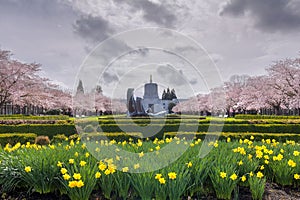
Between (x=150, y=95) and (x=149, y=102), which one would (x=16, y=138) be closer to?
(x=149, y=102)

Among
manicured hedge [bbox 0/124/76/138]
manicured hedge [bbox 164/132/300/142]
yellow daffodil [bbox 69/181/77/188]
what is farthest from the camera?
manicured hedge [bbox 0/124/76/138]

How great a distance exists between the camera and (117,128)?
1357 centimetres

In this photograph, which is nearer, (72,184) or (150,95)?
(72,184)

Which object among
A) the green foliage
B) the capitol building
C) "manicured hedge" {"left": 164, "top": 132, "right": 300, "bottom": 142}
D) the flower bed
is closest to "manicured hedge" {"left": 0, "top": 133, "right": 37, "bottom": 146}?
"manicured hedge" {"left": 164, "top": 132, "right": 300, "bottom": 142}

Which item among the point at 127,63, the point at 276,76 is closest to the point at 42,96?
the point at 127,63

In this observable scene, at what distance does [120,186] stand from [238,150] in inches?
85.0

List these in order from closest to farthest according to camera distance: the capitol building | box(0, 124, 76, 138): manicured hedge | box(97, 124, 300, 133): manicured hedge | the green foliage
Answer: the green foliage < box(97, 124, 300, 133): manicured hedge < box(0, 124, 76, 138): manicured hedge < the capitol building

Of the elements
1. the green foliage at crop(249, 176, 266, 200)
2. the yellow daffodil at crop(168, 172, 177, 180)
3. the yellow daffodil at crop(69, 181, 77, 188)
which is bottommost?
the green foliage at crop(249, 176, 266, 200)

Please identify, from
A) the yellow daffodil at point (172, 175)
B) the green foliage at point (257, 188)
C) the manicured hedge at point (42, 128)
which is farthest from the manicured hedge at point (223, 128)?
the yellow daffodil at point (172, 175)

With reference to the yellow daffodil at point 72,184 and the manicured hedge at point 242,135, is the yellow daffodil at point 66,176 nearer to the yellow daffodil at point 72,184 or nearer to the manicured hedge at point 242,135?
the yellow daffodil at point 72,184

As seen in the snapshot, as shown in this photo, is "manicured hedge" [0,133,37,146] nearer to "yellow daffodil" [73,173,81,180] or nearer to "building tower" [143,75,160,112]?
"yellow daffodil" [73,173,81,180]

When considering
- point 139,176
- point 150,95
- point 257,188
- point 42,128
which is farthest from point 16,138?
point 150,95

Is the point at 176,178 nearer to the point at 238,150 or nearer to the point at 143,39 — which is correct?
the point at 238,150

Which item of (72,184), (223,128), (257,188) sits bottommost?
(257,188)
